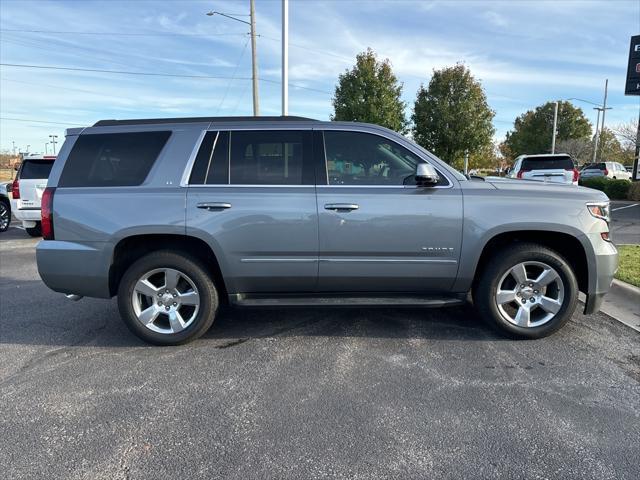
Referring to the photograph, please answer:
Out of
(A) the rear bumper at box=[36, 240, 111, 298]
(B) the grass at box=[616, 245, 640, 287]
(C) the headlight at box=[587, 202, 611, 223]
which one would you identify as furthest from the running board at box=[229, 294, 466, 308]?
(B) the grass at box=[616, 245, 640, 287]

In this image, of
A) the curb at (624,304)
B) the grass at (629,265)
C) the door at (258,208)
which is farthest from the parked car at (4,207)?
the grass at (629,265)

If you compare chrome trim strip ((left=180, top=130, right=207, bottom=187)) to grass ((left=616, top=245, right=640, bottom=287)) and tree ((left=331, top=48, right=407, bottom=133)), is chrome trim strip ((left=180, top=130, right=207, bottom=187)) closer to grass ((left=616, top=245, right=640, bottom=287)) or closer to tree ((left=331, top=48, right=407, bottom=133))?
grass ((left=616, top=245, right=640, bottom=287))

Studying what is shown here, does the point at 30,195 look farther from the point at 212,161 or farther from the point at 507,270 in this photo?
the point at 507,270

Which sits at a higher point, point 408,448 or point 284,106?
point 284,106

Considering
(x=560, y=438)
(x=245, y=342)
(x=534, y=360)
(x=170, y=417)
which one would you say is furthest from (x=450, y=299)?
(x=170, y=417)

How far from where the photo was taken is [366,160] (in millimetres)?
4242

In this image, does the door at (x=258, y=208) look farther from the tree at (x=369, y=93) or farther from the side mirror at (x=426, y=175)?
the tree at (x=369, y=93)

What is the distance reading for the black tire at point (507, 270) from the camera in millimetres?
4184

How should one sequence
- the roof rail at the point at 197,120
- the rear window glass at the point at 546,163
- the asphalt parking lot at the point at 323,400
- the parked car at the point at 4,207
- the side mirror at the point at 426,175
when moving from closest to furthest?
the asphalt parking lot at the point at 323,400 → the side mirror at the point at 426,175 → the roof rail at the point at 197,120 → the parked car at the point at 4,207 → the rear window glass at the point at 546,163

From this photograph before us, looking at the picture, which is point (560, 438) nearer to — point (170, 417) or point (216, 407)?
point (216, 407)

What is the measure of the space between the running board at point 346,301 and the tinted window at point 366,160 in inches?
40.3

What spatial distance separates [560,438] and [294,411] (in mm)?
1624

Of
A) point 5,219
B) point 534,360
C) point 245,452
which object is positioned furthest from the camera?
point 5,219

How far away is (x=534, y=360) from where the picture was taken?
3.92 metres
